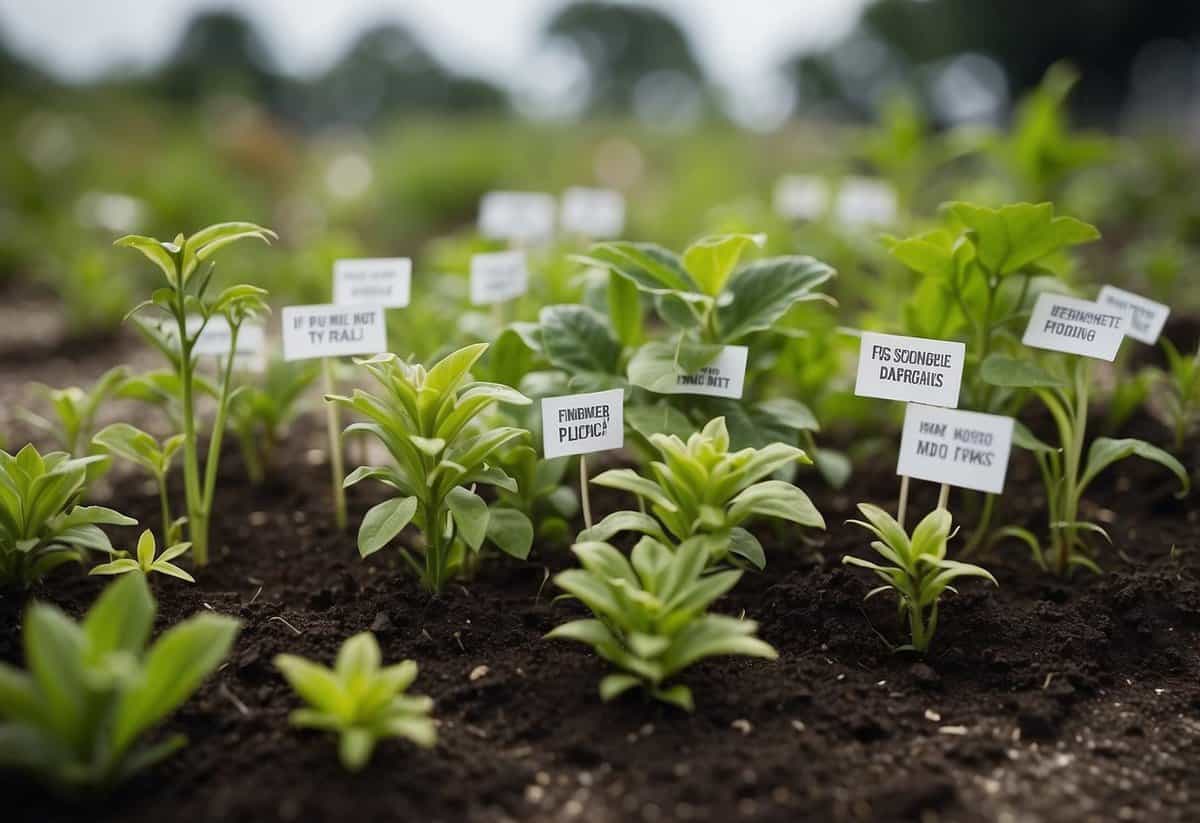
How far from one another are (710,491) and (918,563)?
48 centimetres

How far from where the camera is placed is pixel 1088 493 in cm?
259

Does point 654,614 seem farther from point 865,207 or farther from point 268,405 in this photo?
point 865,207

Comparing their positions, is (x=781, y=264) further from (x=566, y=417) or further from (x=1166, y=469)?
(x=1166, y=469)

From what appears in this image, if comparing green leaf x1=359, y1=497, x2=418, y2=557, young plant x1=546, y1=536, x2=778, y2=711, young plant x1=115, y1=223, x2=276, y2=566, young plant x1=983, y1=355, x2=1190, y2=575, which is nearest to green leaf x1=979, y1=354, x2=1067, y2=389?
young plant x1=983, y1=355, x2=1190, y2=575

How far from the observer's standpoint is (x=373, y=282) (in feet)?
8.10

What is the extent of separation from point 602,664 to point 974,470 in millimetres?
831

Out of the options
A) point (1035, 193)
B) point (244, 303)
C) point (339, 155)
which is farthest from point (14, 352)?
point (339, 155)

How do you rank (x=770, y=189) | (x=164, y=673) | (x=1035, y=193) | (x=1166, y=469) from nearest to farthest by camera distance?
(x=164, y=673) → (x=1166, y=469) → (x=1035, y=193) → (x=770, y=189)

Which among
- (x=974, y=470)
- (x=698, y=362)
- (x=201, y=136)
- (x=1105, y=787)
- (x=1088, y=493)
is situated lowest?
(x=1105, y=787)

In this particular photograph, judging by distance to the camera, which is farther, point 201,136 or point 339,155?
point 339,155

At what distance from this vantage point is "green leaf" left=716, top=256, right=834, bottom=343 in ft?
7.20

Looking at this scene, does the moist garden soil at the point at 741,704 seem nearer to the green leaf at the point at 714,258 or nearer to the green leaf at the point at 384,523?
the green leaf at the point at 384,523

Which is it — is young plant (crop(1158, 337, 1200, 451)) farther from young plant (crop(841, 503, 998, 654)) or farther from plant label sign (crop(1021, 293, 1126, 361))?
young plant (crop(841, 503, 998, 654))

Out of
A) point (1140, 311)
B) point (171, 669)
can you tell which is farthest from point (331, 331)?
point (1140, 311)
